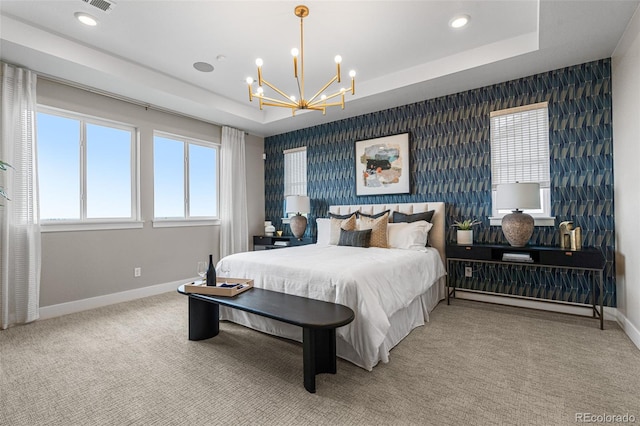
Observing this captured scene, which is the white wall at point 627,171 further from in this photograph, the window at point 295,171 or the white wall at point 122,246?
the white wall at point 122,246

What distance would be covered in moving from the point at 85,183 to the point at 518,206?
509 cm

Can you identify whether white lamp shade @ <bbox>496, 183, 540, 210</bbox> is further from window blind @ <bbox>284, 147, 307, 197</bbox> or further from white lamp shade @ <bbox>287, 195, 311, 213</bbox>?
window blind @ <bbox>284, 147, 307, 197</bbox>

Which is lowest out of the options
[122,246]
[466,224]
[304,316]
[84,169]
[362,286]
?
[304,316]

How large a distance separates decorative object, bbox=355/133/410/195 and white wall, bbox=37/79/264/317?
2582 mm

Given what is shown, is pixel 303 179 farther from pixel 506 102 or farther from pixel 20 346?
pixel 20 346

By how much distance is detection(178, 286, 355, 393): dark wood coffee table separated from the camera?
Answer: 1927mm

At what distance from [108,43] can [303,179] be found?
11.0ft

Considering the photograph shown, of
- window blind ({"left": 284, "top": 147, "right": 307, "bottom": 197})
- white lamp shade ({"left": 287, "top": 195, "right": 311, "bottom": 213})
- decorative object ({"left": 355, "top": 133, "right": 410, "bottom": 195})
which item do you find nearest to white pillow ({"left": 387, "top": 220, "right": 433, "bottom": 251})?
decorative object ({"left": 355, "top": 133, "right": 410, "bottom": 195})

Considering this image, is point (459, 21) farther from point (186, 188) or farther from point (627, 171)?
point (186, 188)

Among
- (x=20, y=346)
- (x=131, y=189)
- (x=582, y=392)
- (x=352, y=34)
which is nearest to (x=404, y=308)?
(x=582, y=392)

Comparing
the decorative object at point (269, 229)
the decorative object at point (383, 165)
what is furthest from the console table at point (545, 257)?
the decorative object at point (269, 229)

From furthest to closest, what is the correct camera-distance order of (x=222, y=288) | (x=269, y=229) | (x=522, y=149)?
1. (x=269, y=229)
2. (x=522, y=149)
3. (x=222, y=288)

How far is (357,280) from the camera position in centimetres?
230

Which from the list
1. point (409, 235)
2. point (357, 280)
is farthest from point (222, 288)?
point (409, 235)
